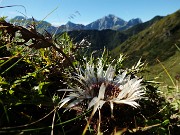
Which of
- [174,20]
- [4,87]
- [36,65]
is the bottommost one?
[4,87]

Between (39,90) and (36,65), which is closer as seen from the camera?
(39,90)

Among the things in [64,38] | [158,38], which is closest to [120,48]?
[158,38]

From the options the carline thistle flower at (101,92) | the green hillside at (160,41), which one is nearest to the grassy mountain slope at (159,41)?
the green hillside at (160,41)

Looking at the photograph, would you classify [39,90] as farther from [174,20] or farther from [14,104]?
[174,20]

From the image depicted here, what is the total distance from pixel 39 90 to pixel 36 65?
0.57 m

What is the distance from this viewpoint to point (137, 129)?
170cm

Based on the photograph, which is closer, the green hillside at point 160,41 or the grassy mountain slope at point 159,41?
the green hillside at point 160,41

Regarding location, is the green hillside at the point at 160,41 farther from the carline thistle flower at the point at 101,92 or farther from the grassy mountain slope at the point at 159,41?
the carline thistle flower at the point at 101,92

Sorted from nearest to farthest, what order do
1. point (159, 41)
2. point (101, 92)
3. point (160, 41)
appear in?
point (101, 92)
point (160, 41)
point (159, 41)

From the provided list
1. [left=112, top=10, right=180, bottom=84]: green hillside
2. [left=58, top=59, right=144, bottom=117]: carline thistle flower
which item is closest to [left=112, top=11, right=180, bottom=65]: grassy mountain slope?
[left=112, top=10, right=180, bottom=84]: green hillside

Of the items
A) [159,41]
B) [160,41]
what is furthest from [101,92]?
[159,41]

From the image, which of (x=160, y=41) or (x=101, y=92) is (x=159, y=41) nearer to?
(x=160, y=41)

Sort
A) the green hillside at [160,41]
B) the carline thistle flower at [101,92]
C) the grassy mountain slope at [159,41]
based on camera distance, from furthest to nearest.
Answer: the grassy mountain slope at [159,41]
the green hillside at [160,41]
the carline thistle flower at [101,92]

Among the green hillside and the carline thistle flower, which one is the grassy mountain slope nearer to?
the green hillside
